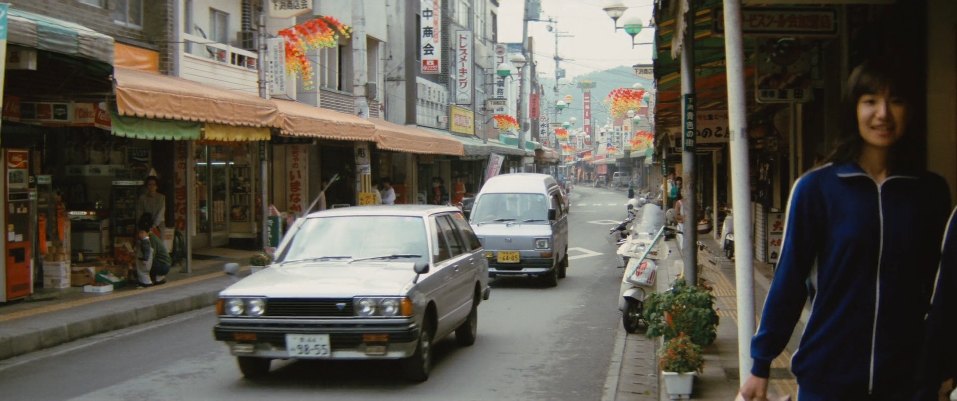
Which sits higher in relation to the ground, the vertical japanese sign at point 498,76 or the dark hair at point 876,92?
the vertical japanese sign at point 498,76

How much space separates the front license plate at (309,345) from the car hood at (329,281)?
0.34m

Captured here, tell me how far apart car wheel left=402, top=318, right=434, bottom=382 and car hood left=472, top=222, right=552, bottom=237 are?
788cm

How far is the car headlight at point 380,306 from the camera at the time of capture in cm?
791

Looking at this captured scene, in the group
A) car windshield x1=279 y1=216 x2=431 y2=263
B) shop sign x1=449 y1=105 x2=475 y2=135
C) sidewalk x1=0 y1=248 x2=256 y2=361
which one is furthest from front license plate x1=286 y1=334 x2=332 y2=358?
shop sign x1=449 y1=105 x2=475 y2=135

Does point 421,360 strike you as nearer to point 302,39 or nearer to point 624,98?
point 302,39

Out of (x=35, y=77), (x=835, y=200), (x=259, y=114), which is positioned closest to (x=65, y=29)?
(x=35, y=77)

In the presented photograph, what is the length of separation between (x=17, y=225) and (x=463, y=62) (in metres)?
30.8

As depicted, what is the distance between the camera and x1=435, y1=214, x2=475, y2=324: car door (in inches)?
380

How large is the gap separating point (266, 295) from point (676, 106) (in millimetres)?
12095

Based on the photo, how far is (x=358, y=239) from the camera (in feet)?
30.5

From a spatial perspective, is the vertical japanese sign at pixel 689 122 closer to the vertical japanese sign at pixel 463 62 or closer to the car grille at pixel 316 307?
the car grille at pixel 316 307

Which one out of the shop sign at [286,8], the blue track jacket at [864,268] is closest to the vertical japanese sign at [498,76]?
the shop sign at [286,8]

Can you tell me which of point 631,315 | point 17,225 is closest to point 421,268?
point 631,315

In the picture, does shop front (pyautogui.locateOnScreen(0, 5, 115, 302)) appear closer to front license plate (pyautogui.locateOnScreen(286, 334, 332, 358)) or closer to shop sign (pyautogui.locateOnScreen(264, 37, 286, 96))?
front license plate (pyautogui.locateOnScreen(286, 334, 332, 358))
